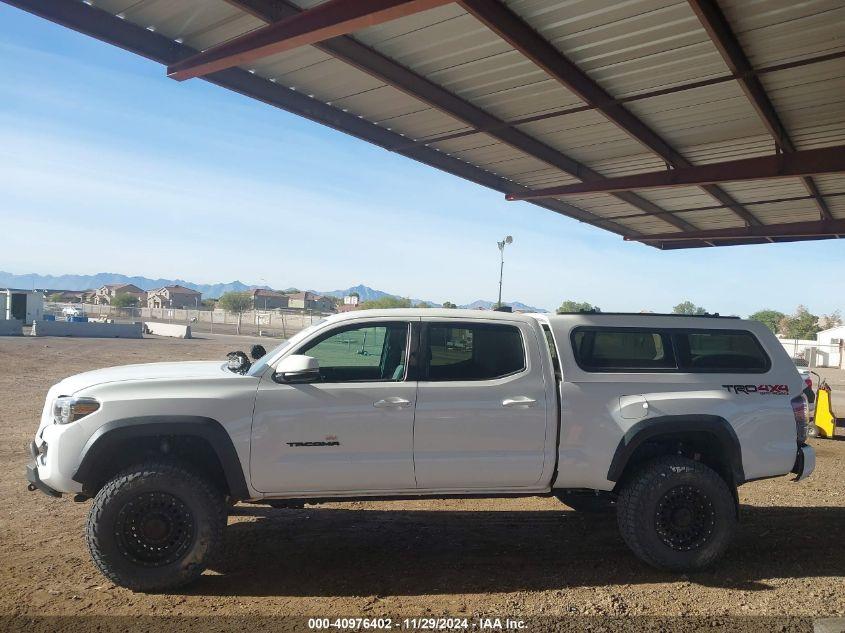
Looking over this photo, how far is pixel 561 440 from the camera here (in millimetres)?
4910

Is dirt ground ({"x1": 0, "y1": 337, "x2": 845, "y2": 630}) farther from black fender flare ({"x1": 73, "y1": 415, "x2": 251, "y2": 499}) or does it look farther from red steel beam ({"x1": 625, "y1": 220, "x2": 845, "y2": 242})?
red steel beam ({"x1": 625, "y1": 220, "x2": 845, "y2": 242})

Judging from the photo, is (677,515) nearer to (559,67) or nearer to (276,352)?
(276,352)

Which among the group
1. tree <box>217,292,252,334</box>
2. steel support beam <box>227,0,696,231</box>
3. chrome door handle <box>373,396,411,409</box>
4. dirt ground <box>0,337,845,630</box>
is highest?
steel support beam <box>227,0,696,231</box>

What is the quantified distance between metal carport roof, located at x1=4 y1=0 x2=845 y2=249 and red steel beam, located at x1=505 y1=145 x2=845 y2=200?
0.03 meters

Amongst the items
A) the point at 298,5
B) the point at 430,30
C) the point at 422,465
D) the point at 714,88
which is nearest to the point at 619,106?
the point at 714,88

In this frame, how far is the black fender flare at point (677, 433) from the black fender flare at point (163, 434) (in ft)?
8.64

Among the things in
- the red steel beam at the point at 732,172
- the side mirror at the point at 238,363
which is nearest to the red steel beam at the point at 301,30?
the side mirror at the point at 238,363

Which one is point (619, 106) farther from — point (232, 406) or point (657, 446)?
point (232, 406)

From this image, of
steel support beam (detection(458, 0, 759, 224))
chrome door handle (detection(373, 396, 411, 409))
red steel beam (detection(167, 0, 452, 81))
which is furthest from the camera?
steel support beam (detection(458, 0, 759, 224))

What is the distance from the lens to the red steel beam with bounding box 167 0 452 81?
6.69 metres

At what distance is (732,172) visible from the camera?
40.1 ft

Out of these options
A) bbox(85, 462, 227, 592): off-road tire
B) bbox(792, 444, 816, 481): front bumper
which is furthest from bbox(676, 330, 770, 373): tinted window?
bbox(85, 462, 227, 592): off-road tire

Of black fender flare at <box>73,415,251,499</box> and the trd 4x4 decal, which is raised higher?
the trd 4x4 decal

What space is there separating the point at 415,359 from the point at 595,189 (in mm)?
9900
